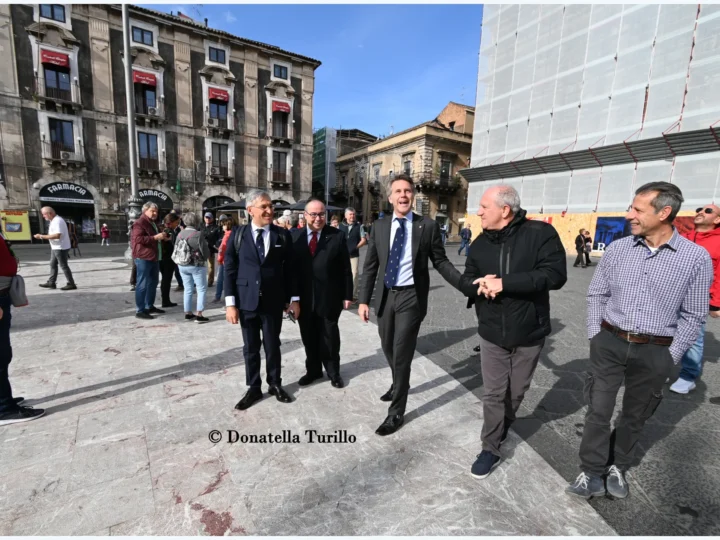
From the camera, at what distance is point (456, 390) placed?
3.50m

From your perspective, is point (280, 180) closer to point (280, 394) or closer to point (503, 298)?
point (280, 394)

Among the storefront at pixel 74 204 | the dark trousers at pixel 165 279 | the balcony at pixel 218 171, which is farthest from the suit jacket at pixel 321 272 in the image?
the balcony at pixel 218 171

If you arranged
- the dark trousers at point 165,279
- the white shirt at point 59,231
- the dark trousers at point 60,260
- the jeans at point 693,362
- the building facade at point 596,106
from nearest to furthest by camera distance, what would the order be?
the jeans at point 693,362 < the dark trousers at point 165,279 < the white shirt at point 59,231 < the dark trousers at point 60,260 < the building facade at point 596,106

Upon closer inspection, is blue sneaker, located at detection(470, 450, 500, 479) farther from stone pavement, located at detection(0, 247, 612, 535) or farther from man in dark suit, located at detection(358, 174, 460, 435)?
man in dark suit, located at detection(358, 174, 460, 435)

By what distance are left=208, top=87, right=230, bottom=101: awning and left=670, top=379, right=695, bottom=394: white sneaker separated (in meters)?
28.8

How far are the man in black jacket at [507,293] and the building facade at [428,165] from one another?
26.5 metres

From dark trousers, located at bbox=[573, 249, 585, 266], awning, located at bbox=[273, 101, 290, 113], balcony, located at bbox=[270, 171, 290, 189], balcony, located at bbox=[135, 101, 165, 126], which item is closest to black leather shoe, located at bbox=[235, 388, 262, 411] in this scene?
dark trousers, located at bbox=[573, 249, 585, 266]

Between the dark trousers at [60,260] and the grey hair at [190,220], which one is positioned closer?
the grey hair at [190,220]

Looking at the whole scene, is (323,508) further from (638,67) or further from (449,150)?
(449,150)

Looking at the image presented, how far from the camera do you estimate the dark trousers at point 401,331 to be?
9.02 feet

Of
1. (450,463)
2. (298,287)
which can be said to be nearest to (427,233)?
(298,287)

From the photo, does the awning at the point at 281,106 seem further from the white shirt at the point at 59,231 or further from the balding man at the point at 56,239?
the white shirt at the point at 59,231

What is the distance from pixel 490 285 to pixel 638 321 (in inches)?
31.3

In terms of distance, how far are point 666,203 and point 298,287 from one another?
8.92 feet
